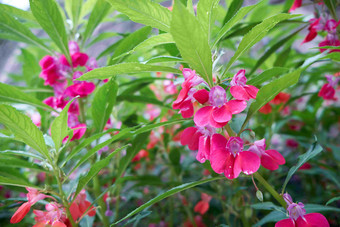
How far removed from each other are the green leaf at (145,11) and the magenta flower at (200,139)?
0.24m

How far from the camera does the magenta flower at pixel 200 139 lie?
23.0 inches

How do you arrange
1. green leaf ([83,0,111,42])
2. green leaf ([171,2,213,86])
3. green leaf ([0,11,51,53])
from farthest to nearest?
green leaf ([83,0,111,42]) → green leaf ([0,11,51,53]) → green leaf ([171,2,213,86])

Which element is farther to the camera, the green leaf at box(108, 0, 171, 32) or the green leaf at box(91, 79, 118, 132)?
the green leaf at box(91, 79, 118, 132)

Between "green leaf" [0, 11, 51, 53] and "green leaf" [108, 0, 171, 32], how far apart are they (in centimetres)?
54

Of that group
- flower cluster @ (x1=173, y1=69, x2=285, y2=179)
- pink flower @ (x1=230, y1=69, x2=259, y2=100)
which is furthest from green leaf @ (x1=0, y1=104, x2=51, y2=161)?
pink flower @ (x1=230, y1=69, x2=259, y2=100)

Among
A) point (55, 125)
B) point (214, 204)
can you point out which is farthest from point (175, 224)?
point (55, 125)

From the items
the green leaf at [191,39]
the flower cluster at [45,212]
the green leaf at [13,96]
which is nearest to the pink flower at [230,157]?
the green leaf at [191,39]

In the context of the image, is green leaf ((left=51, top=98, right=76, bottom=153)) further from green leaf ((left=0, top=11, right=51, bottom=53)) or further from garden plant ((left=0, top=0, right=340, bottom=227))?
green leaf ((left=0, top=11, right=51, bottom=53))

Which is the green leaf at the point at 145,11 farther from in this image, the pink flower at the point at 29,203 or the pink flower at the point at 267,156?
the pink flower at the point at 29,203

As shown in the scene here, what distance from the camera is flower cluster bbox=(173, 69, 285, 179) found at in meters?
0.53

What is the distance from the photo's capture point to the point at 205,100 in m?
0.57

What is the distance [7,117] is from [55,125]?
120 mm

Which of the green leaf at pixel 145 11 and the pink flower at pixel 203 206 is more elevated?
the green leaf at pixel 145 11

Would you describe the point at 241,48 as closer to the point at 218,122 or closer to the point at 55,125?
the point at 218,122
